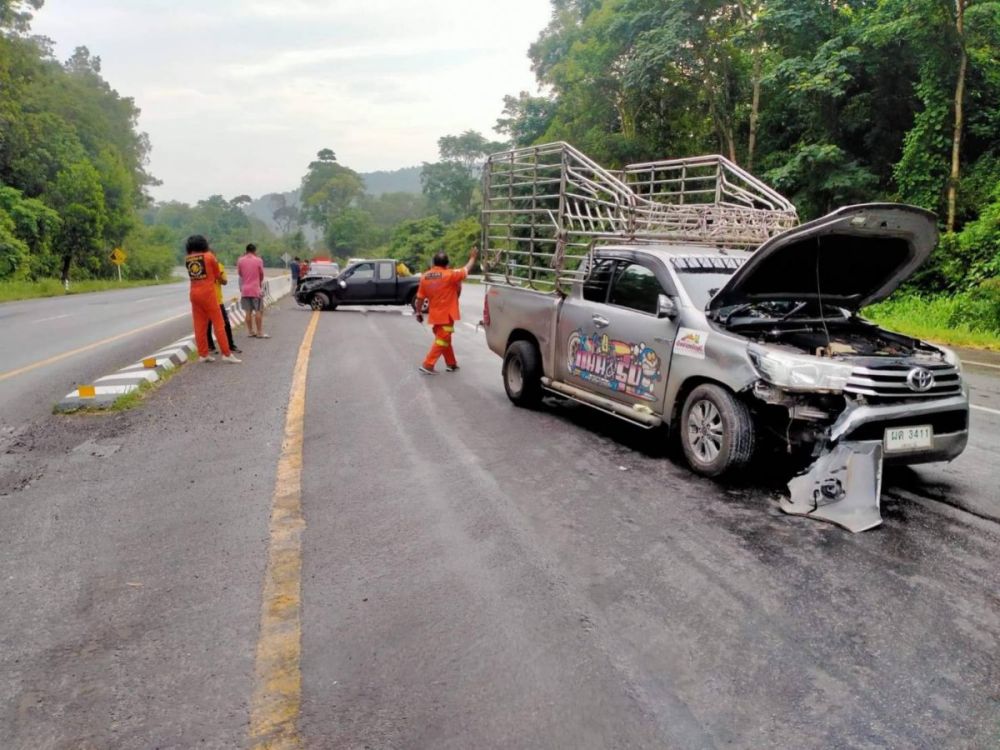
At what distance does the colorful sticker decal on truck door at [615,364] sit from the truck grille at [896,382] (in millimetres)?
1553

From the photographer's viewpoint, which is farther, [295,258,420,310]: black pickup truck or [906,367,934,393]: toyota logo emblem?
[295,258,420,310]: black pickup truck

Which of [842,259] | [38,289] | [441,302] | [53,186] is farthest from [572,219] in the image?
[53,186]

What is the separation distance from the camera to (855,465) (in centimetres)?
432

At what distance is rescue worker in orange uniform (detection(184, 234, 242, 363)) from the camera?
9711mm

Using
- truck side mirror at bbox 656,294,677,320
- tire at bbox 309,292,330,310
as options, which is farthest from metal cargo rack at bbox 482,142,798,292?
tire at bbox 309,292,330,310

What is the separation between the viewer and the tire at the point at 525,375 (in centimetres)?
736

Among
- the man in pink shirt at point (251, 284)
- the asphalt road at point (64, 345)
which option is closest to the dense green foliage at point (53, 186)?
the asphalt road at point (64, 345)

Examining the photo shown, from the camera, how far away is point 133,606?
10.5 feet

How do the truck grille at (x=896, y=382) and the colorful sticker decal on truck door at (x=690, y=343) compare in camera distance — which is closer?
the truck grille at (x=896, y=382)

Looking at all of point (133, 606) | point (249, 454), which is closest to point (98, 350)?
point (249, 454)

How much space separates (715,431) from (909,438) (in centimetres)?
119

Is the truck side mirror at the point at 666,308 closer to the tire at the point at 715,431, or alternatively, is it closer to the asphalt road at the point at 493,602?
the tire at the point at 715,431

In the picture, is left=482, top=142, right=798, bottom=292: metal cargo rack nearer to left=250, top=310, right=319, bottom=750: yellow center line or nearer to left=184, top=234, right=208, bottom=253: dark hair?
left=250, top=310, right=319, bottom=750: yellow center line

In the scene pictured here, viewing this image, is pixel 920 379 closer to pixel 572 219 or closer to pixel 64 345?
pixel 572 219
